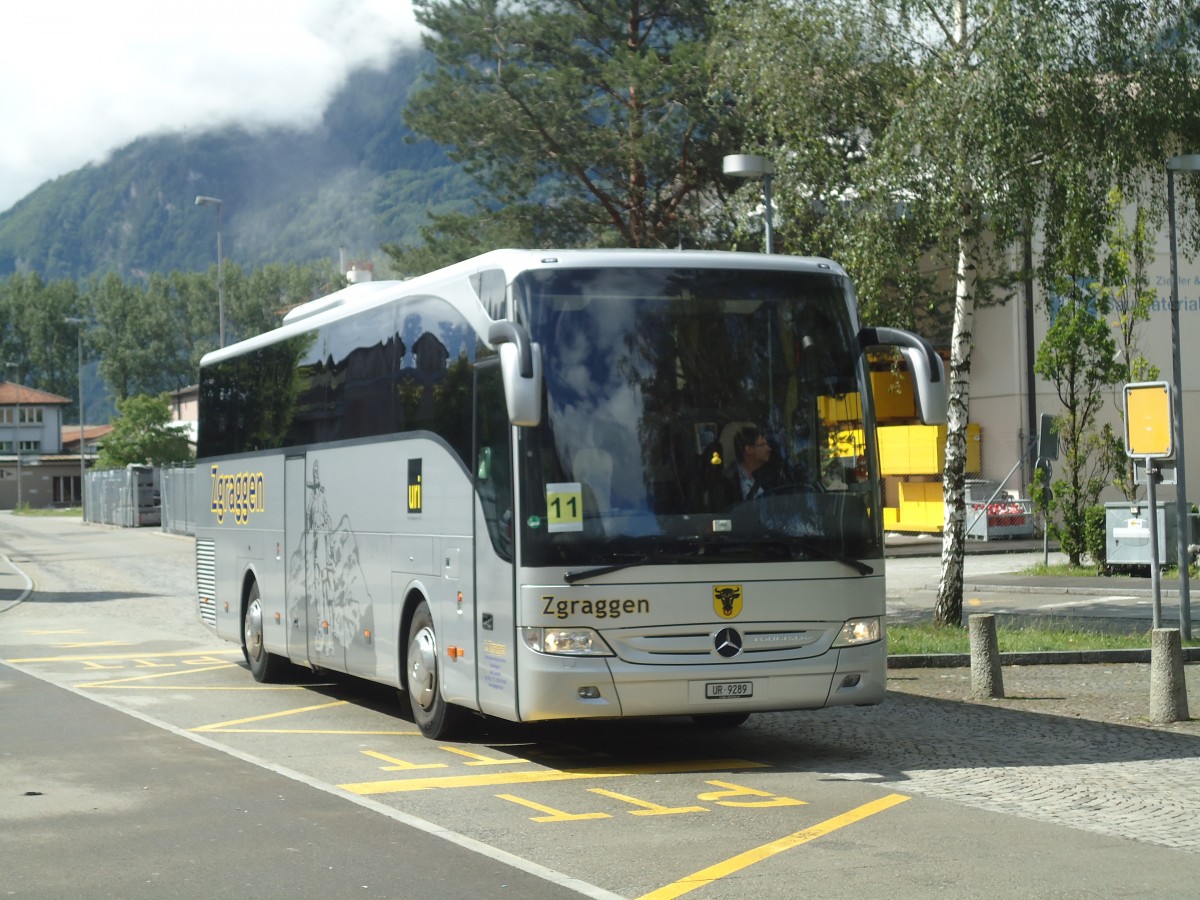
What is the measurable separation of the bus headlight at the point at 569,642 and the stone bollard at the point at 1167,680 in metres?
4.56

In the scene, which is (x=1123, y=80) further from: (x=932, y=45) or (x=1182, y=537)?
(x=1182, y=537)

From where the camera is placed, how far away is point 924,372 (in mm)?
10703

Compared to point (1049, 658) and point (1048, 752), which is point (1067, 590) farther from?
point (1048, 752)

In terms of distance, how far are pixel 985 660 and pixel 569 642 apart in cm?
500

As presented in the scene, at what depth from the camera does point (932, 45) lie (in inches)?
741

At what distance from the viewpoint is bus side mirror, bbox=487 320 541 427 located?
9766 mm

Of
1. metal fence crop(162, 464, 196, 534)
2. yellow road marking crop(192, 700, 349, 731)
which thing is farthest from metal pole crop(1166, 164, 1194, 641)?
metal fence crop(162, 464, 196, 534)

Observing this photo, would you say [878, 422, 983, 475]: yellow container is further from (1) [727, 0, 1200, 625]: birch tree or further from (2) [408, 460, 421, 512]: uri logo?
(2) [408, 460, 421, 512]: uri logo

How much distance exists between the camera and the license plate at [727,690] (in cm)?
1038

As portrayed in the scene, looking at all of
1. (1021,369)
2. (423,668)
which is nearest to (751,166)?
(423,668)

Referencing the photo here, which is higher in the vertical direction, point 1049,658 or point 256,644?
point 256,644

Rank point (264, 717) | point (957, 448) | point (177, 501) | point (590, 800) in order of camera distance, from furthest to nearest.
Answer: point (177, 501), point (957, 448), point (264, 717), point (590, 800)

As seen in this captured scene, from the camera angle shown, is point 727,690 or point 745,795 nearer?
point 745,795

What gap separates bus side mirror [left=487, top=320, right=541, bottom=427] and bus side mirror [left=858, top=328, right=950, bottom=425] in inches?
93.8
